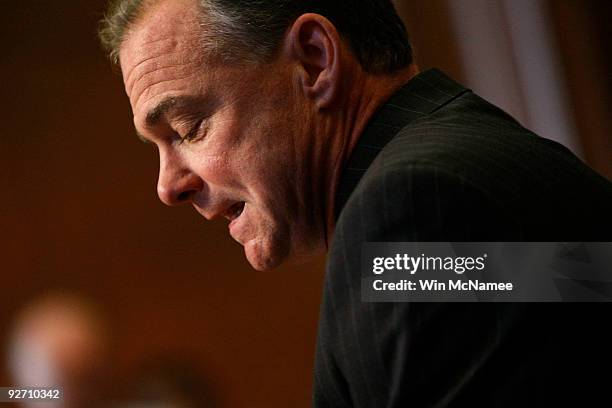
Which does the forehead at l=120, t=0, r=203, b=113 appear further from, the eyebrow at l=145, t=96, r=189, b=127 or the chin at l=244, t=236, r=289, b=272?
the chin at l=244, t=236, r=289, b=272

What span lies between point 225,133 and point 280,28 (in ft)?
0.32

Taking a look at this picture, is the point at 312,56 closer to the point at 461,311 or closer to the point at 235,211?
the point at 235,211

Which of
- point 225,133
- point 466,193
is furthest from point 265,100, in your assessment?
point 466,193

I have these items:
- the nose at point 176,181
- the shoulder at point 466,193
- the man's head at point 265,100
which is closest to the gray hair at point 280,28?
the man's head at point 265,100

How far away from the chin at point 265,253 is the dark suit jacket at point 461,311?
0.21 metres

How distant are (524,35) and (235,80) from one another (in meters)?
0.92

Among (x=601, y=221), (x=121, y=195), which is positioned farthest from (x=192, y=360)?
(x=601, y=221)

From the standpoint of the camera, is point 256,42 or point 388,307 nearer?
point 388,307

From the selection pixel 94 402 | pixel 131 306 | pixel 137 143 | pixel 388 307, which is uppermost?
pixel 137 143

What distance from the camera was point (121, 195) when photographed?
5.56 feet

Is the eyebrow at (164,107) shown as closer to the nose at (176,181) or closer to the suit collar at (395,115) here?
the nose at (176,181)

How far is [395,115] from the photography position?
0.72 metres

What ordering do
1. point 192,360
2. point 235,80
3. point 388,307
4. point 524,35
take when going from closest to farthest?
point 388,307
point 235,80
point 524,35
point 192,360

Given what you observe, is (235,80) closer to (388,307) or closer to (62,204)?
(388,307)
